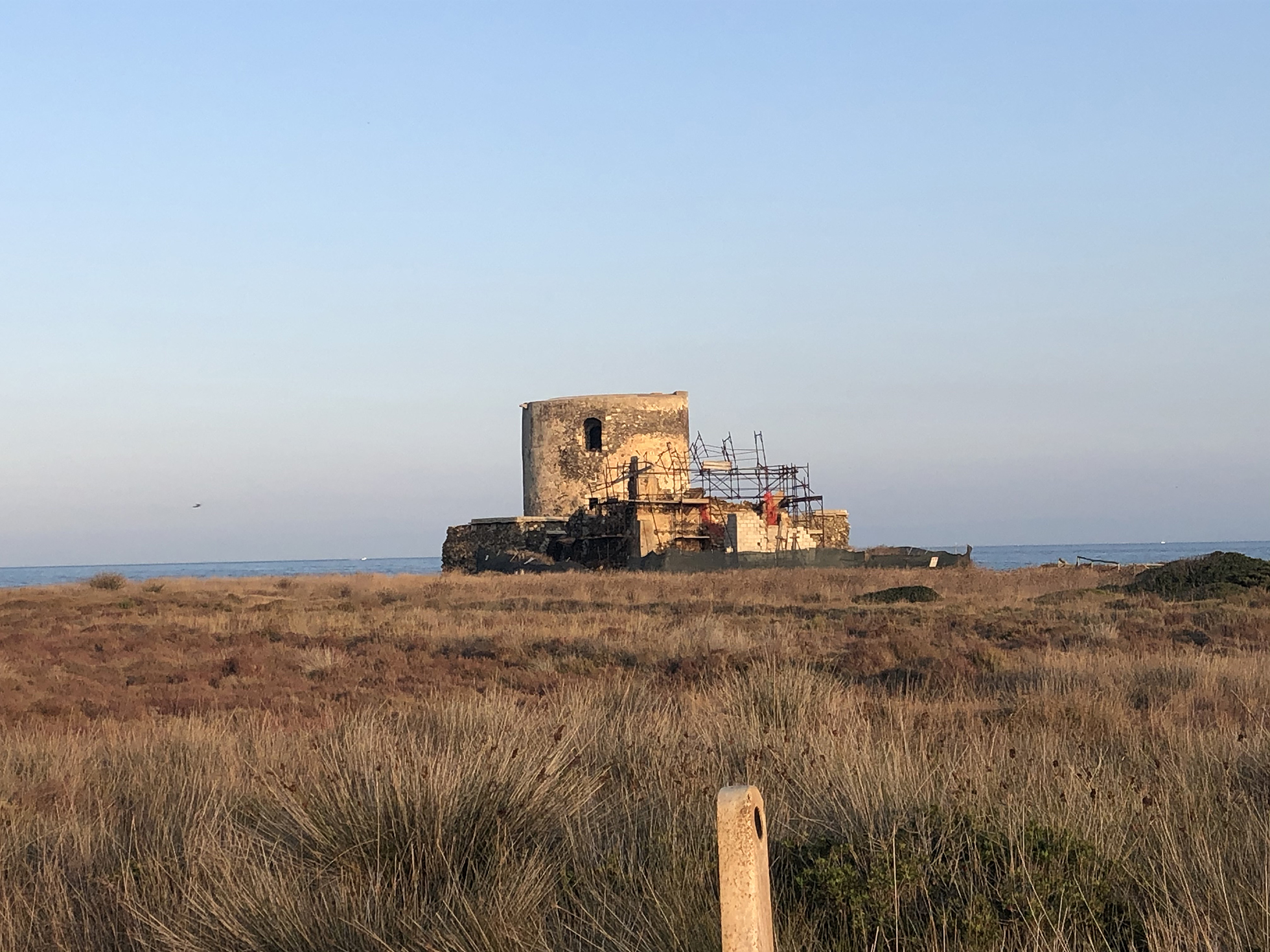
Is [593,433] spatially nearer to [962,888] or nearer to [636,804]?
[636,804]

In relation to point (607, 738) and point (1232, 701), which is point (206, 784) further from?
point (1232, 701)

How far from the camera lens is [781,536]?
34875 mm

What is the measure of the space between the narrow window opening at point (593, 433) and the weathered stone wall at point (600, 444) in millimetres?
106

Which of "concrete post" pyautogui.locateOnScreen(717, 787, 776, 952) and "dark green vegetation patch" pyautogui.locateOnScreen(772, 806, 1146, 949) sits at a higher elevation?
"concrete post" pyautogui.locateOnScreen(717, 787, 776, 952)

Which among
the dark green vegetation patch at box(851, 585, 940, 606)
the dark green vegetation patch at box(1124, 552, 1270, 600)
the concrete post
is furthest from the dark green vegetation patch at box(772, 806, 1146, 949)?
the dark green vegetation patch at box(1124, 552, 1270, 600)

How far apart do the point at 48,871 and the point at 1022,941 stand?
12.5ft

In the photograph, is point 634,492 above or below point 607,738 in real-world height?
above

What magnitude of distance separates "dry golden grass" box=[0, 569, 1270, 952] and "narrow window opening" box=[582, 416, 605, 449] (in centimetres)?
2596

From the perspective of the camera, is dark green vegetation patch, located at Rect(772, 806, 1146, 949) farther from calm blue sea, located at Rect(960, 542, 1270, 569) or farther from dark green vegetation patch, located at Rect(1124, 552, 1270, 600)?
calm blue sea, located at Rect(960, 542, 1270, 569)

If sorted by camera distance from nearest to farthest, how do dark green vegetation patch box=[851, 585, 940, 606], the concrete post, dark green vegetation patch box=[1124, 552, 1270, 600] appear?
the concrete post, dark green vegetation patch box=[1124, 552, 1270, 600], dark green vegetation patch box=[851, 585, 940, 606]

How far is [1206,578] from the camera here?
21.4 m

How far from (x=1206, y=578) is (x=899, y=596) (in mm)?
5695

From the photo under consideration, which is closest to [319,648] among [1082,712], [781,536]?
[1082,712]

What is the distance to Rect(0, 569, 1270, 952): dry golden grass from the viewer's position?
3898 millimetres
